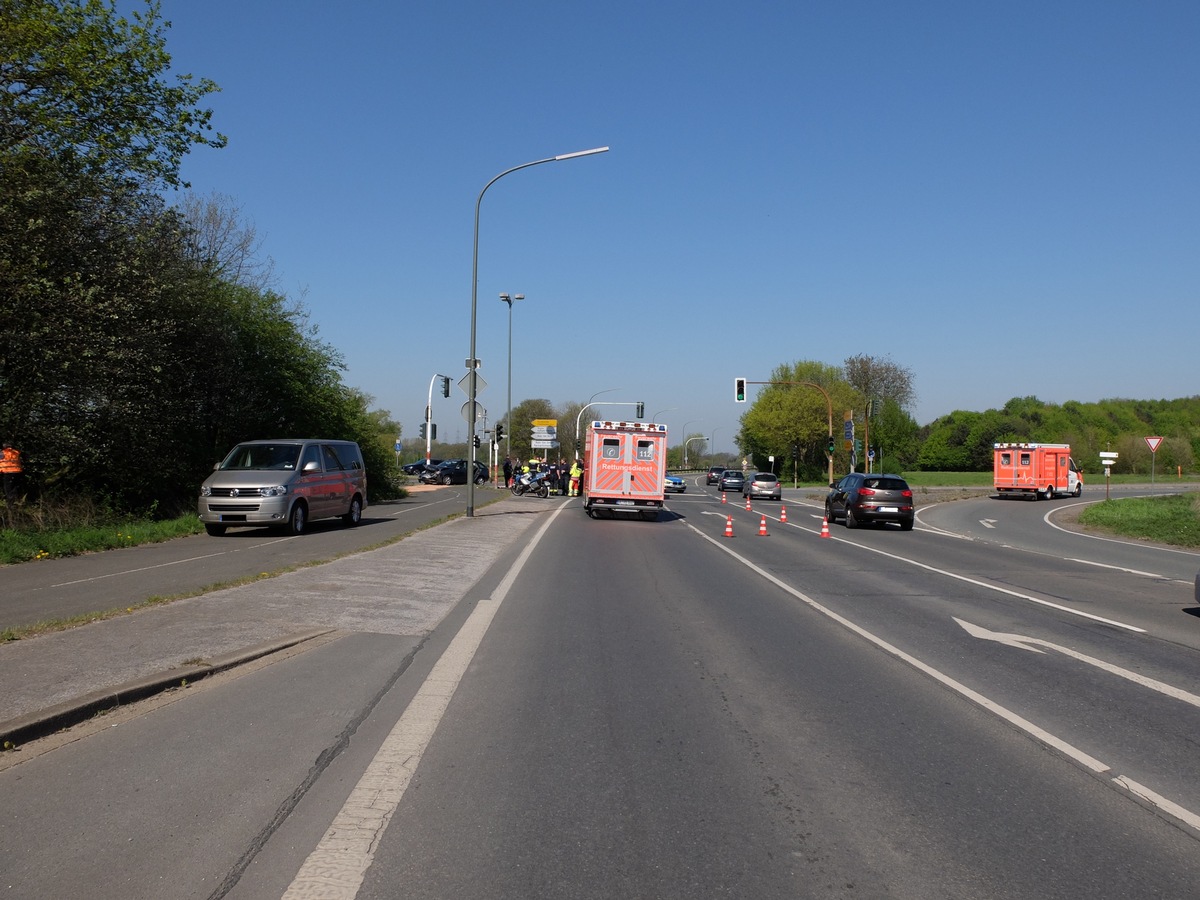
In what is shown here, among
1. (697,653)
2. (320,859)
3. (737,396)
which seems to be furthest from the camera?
(737,396)

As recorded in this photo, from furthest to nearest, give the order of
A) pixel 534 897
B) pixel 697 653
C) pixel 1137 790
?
pixel 697 653
pixel 1137 790
pixel 534 897

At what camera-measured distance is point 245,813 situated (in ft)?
14.1

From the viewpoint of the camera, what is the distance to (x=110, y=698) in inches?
231

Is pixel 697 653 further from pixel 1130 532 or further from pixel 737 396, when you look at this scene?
pixel 737 396

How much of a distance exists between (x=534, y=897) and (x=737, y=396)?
148ft

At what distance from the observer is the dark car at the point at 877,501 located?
27.6m

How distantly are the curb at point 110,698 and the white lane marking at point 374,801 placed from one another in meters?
1.50

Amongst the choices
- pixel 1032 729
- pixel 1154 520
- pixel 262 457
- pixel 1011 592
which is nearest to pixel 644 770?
pixel 1032 729

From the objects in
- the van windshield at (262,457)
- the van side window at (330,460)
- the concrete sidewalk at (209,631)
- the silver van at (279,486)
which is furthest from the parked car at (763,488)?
the concrete sidewalk at (209,631)

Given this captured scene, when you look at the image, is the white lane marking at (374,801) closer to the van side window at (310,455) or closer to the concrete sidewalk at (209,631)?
the concrete sidewalk at (209,631)

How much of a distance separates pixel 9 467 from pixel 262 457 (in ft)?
16.5

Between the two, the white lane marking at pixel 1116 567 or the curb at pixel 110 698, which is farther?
the white lane marking at pixel 1116 567

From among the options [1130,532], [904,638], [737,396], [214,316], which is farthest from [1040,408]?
[904,638]

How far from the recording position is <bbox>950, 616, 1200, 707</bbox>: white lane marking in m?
7.12
